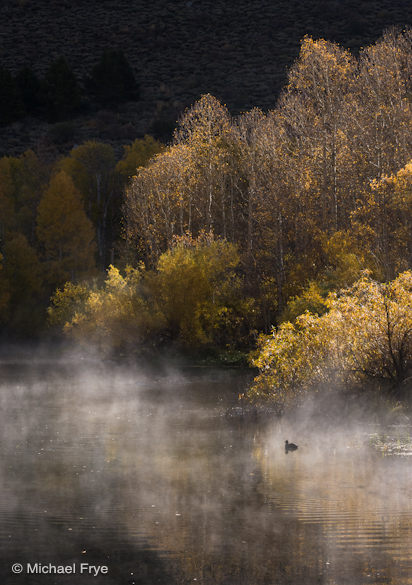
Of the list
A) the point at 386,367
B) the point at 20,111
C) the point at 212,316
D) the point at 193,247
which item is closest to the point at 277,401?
the point at 386,367

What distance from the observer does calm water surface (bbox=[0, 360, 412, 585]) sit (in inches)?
539

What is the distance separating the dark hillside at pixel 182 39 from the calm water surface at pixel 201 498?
2604 inches

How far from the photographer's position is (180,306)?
4819 cm

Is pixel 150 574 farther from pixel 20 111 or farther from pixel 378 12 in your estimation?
pixel 378 12

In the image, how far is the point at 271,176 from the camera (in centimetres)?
4875

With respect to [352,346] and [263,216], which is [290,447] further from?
[263,216]

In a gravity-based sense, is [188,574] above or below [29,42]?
below

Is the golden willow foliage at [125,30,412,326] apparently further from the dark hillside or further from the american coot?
the dark hillside

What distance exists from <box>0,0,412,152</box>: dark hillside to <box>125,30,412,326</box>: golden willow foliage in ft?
121

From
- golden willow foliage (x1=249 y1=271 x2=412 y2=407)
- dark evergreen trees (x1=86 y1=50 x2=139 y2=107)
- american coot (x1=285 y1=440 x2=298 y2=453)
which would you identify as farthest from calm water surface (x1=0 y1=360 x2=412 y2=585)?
dark evergreen trees (x1=86 y1=50 x2=139 y2=107)

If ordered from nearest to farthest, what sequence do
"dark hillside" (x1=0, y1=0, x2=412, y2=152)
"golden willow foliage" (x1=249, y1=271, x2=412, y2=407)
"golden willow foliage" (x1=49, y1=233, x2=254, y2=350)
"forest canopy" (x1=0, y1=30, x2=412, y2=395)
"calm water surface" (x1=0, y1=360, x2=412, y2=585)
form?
1. "calm water surface" (x1=0, y1=360, x2=412, y2=585)
2. "golden willow foliage" (x1=249, y1=271, x2=412, y2=407)
3. "forest canopy" (x1=0, y1=30, x2=412, y2=395)
4. "golden willow foliage" (x1=49, y1=233, x2=254, y2=350)
5. "dark hillside" (x1=0, y1=0, x2=412, y2=152)

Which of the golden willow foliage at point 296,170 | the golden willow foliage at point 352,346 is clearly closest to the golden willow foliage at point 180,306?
the golden willow foliage at point 296,170

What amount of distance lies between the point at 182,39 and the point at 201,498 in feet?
326

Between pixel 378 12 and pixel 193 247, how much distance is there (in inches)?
2722
